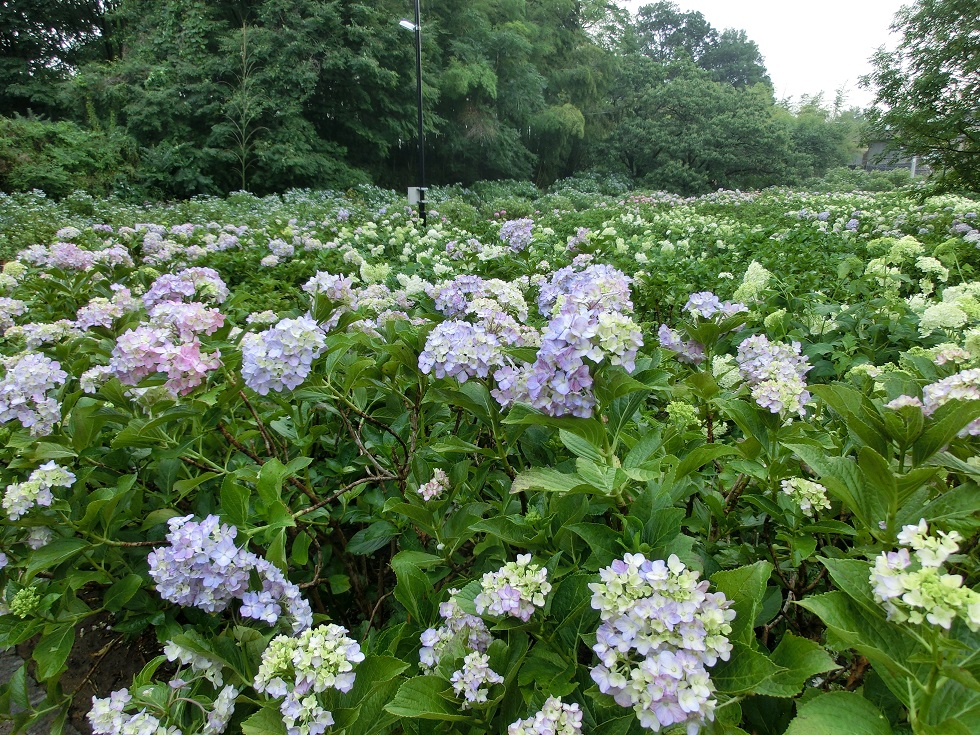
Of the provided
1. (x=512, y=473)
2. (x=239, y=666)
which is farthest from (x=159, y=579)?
(x=512, y=473)

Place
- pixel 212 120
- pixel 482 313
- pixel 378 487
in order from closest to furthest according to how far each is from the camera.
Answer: pixel 482 313 → pixel 378 487 → pixel 212 120

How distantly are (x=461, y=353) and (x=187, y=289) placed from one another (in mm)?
1203

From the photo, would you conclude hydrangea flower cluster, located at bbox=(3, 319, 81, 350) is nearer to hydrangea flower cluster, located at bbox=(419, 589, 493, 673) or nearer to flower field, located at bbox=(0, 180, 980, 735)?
flower field, located at bbox=(0, 180, 980, 735)

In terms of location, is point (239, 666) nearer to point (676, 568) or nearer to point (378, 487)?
point (378, 487)

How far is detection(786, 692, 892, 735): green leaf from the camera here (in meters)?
0.68

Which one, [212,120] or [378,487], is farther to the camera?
[212,120]

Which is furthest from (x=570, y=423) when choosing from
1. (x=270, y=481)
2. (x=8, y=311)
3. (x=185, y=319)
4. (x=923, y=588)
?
(x=8, y=311)

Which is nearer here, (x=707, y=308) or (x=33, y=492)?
(x=33, y=492)

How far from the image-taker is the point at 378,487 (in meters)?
1.62

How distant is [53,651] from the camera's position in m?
1.30

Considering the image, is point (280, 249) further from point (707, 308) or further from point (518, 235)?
point (707, 308)

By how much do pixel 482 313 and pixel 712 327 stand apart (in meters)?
0.58

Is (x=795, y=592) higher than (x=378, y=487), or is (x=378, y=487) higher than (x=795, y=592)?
(x=795, y=592)

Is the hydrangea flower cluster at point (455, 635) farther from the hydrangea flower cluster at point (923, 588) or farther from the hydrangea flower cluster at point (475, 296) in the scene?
the hydrangea flower cluster at point (475, 296)
